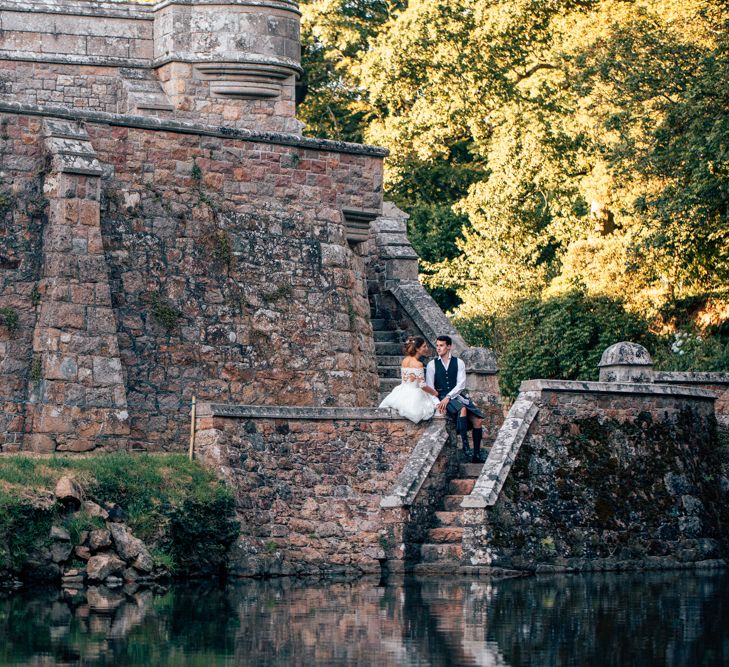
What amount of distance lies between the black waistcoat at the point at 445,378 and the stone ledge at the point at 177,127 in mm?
4136

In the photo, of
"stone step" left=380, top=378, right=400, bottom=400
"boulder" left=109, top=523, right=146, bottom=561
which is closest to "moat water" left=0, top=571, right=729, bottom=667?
"boulder" left=109, top=523, right=146, bottom=561

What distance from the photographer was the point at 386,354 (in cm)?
2517

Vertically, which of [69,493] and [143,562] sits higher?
[69,493]

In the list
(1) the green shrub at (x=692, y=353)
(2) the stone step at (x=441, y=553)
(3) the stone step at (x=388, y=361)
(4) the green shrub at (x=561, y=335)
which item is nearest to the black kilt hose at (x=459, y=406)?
(2) the stone step at (x=441, y=553)

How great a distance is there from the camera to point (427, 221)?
134ft

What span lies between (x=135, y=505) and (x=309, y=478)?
2334 mm

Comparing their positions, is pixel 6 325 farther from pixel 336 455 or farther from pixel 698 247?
pixel 698 247

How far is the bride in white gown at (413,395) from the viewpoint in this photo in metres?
20.5

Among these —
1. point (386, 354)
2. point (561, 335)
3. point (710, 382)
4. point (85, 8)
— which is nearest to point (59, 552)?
point (386, 354)

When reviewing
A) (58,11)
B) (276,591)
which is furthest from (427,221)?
(276,591)

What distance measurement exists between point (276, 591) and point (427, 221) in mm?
24052

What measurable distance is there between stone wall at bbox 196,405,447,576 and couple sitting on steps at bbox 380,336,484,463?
22 centimetres

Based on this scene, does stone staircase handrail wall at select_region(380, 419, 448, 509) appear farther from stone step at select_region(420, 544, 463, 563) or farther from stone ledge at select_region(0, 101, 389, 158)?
stone ledge at select_region(0, 101, 389, 158)

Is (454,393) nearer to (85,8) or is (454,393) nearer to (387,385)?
(387,385)
